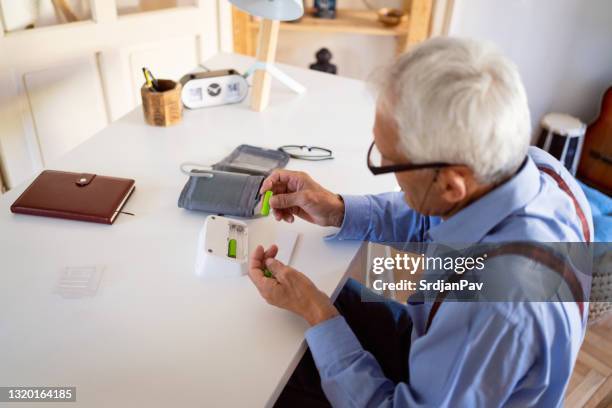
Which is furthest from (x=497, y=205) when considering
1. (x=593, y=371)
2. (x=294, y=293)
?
(x=593, y=371)

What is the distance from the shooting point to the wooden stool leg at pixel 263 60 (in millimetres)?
1497

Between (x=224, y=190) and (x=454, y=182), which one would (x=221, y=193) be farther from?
(x=454, y=182)

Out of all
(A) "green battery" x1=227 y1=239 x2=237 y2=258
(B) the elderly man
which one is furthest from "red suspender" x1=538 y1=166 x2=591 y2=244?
(A) "green battery" x1=227 y1=239 x2=237 y2=258

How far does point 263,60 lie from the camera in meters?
1.54

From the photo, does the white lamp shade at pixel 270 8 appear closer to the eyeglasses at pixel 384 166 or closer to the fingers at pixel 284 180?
the fingers at pixel 284 180

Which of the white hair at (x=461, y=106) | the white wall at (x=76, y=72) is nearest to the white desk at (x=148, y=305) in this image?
the white hair at (x=461, y=106)

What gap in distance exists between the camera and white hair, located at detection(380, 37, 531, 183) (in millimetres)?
613

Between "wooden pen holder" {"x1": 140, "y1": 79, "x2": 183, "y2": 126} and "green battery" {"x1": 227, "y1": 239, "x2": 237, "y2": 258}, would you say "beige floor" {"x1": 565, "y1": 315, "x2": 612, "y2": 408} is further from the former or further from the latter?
"wooden pen holder" {"x1": 140, "y1": 79, "x2": 183, "y2": 126}

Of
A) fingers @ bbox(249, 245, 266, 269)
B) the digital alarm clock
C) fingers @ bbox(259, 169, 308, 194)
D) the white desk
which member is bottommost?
the white desk

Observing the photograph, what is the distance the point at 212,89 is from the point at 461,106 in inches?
41.0

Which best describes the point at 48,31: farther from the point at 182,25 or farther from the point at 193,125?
the point at 193,125

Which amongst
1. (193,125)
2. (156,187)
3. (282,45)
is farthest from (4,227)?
(282,45)

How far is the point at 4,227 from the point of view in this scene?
0.96 metres

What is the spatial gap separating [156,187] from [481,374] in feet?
2.62
